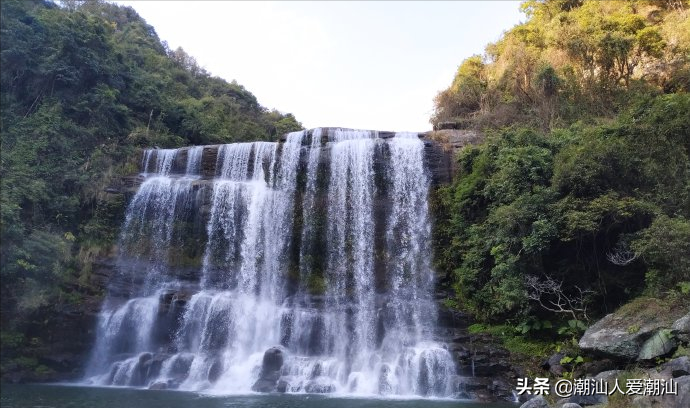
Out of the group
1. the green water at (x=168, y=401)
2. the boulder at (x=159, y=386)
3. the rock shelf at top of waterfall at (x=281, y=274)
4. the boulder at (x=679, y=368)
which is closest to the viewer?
the boulder at (x=679, y=368)

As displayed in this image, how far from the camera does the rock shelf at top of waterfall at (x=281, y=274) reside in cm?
1461

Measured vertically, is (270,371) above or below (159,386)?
above

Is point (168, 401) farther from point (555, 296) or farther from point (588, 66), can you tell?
point (588, 66)

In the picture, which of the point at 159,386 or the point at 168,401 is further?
the point at 159,386

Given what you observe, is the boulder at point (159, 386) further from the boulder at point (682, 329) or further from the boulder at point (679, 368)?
the boulder at point (682, 329)

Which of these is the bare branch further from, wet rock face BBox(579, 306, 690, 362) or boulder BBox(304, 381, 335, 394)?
boulder BBox(304, 381, 335, 394)

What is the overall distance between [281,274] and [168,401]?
7356 mm

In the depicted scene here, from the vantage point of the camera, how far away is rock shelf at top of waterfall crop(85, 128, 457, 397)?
47.9ft

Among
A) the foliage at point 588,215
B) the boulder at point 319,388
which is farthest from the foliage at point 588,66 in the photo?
the boulder at point 319,388

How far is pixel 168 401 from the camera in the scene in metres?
11.3

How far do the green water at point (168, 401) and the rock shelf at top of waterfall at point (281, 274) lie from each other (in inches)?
52.1

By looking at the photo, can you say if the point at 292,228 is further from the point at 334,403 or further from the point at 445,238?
the point at 334,403

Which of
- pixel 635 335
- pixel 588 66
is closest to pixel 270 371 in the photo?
pixel 635 335

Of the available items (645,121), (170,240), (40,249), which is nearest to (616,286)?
(645,121)
